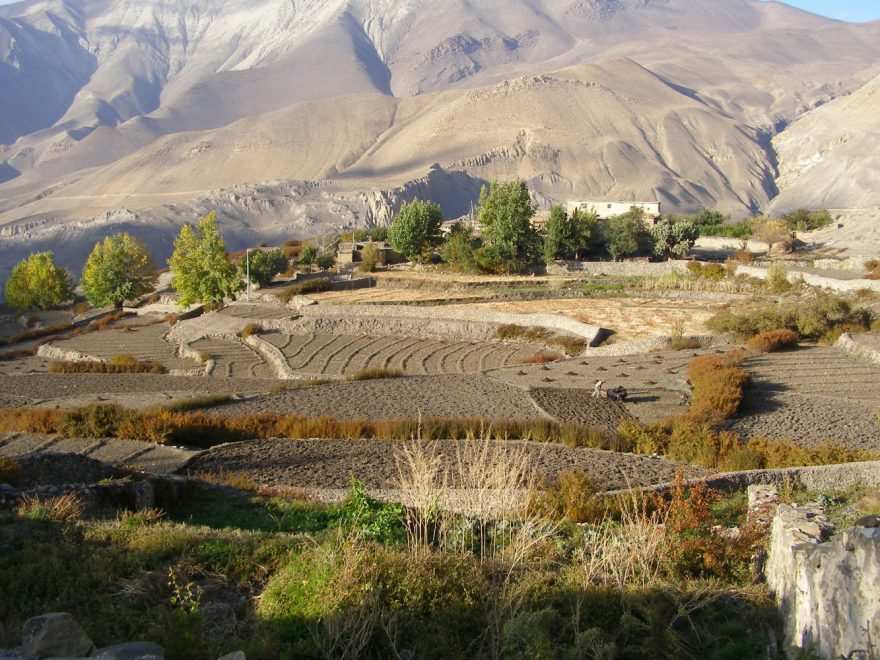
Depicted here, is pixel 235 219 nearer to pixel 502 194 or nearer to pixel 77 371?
pixel 502 194

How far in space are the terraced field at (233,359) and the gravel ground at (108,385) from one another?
2.21 metres

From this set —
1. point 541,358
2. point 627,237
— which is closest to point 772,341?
point 541,358

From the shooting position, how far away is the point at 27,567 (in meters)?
6.31

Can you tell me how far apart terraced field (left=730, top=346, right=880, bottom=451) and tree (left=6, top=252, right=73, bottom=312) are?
55.1 meters

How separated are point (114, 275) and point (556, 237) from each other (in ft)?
109

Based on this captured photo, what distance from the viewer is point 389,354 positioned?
31625 mm

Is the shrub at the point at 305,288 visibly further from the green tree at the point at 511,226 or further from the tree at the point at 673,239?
the tree at the point at 673,239

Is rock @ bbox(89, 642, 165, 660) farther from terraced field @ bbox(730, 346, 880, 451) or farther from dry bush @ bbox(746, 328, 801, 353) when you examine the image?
dry bush @ bbox(746, 328, 801, 353)

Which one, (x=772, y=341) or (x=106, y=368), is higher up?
(x=772, y=341)

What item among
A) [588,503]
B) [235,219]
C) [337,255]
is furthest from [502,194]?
[235,219]

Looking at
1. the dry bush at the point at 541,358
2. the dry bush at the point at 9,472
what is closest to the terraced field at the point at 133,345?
the dry bush at the point at 541,358

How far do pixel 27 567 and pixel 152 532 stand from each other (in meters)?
1.27

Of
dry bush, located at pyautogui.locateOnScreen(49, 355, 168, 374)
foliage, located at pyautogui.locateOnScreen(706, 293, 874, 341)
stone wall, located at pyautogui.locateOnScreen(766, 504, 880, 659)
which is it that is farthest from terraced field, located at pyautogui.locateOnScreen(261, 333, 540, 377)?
stone wall, located at pyautogui.locateOnScreen(766, 504, 880, 659)

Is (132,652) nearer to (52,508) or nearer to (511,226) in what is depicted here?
(52,508)
